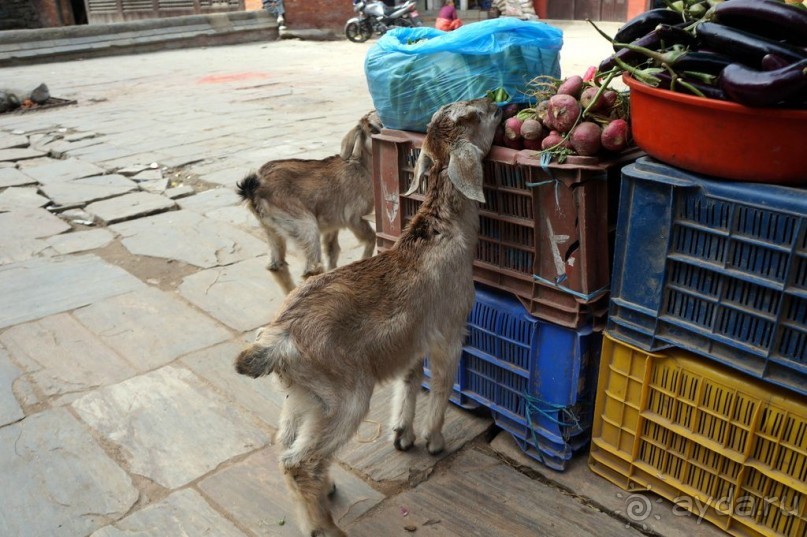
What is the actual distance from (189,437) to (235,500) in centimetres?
58

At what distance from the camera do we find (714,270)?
2389mm

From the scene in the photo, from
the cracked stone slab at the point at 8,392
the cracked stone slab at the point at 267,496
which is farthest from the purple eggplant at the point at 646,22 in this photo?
the cracked stone slab at the point at 8,392

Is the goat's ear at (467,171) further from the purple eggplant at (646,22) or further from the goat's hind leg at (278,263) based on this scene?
the goat's hind leg at (278,263)

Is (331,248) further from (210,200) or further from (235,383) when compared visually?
(210,200)

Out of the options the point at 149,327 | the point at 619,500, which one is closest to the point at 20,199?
the point at 149,327

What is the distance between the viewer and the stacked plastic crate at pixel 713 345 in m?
2.27

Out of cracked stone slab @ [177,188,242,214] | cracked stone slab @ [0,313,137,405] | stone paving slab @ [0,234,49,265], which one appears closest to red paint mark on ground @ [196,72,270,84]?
cracked stone slab @ [177,188,242,214]

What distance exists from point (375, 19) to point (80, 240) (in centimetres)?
1708

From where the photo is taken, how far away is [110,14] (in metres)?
25.5

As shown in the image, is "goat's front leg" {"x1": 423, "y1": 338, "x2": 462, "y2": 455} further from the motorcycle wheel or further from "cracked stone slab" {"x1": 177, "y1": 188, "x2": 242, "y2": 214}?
the motorcycle wheel

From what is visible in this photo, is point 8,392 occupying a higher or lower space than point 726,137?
lower

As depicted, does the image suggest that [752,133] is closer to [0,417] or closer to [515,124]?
[515,124]

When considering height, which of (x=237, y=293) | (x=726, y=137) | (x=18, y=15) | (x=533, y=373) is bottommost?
(x=237, y=293)

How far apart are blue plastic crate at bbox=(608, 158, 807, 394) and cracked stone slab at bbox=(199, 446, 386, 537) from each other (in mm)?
1435
